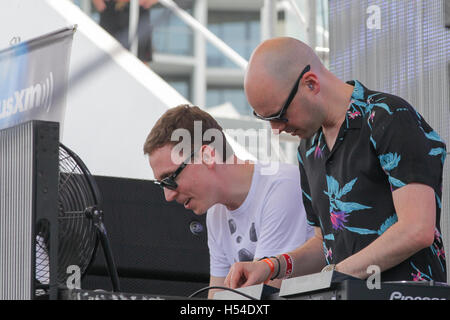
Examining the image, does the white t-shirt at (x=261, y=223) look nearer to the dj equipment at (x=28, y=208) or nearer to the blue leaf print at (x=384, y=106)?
the blue leaf print at (x=384, y=106)

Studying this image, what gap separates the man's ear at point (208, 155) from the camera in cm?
241

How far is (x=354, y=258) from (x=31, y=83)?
3.12m

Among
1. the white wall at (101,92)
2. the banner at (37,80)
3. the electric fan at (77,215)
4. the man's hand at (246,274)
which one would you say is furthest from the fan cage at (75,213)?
the white wall at (101,92)

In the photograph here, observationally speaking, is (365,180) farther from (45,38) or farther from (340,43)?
(45,38)

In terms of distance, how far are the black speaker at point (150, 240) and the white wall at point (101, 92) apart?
2063mm

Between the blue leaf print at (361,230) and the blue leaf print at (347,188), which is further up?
the blue leaf print at (347,188)

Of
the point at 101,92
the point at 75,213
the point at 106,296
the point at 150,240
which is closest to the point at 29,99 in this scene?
the point at 101,92

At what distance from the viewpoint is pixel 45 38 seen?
4.44m

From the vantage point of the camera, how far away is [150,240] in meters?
2.99

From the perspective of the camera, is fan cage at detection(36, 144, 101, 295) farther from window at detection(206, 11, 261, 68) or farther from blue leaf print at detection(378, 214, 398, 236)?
window at detection(206, 11, 261, 68)

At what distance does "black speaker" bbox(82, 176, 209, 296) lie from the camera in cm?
293

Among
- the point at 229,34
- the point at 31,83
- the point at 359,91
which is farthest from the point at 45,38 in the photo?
the point at 229,34

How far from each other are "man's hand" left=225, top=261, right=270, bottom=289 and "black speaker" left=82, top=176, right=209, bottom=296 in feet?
3.77

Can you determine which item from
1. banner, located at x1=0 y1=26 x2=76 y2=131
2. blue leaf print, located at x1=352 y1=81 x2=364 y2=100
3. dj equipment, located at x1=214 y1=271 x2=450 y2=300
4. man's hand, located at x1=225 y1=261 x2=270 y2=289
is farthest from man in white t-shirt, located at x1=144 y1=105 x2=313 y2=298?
banner, located at x1=0 y1=26 x2=76 y2=131
